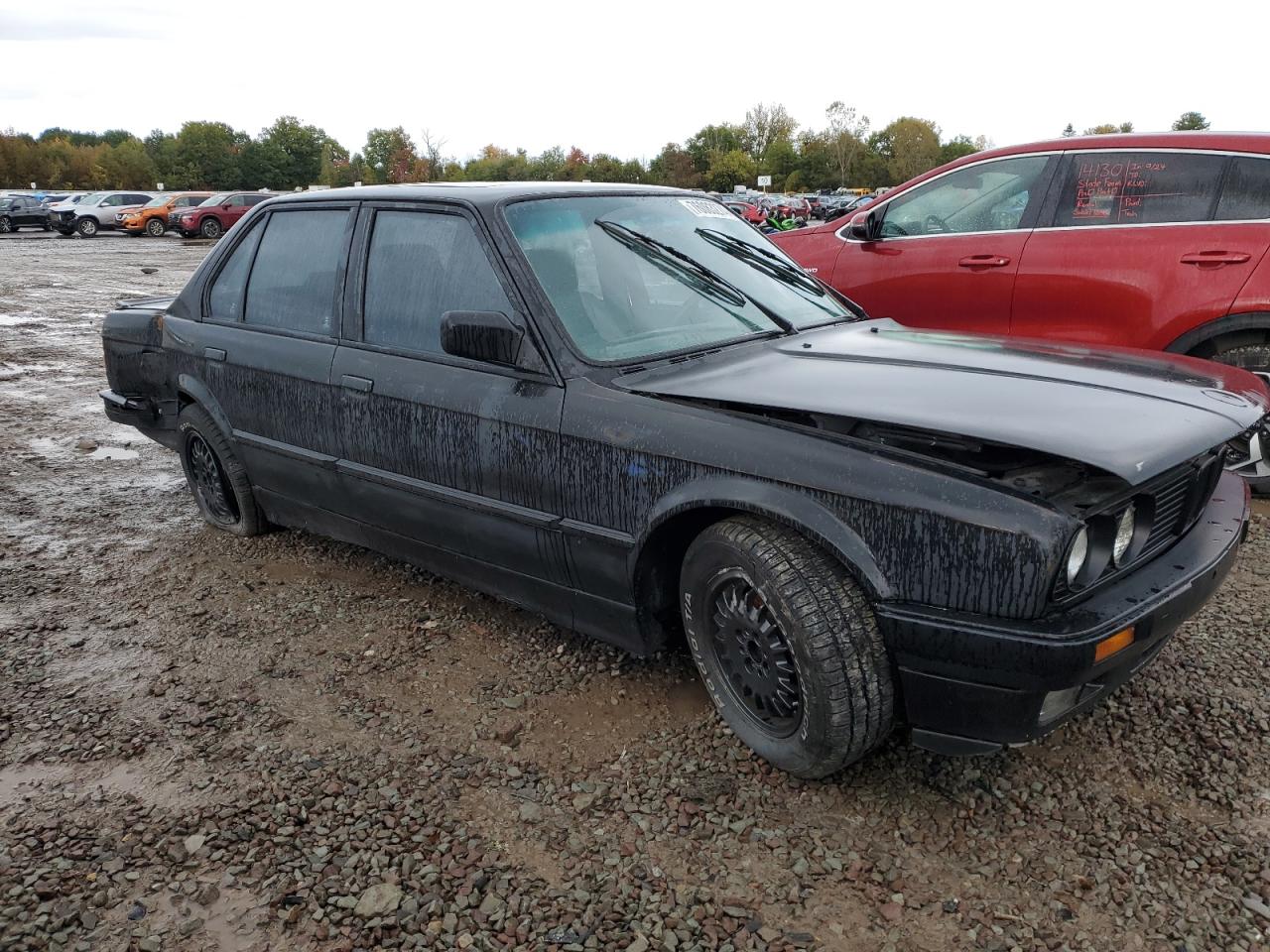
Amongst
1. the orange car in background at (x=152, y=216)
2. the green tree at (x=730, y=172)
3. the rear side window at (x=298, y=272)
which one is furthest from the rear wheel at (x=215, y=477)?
the green tree at (x=730, y=172)

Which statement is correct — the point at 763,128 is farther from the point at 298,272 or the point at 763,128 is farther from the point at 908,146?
the point at 298,272

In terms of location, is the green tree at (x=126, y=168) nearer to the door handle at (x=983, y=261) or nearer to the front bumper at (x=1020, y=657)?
the door handle at (x=983, y=261)

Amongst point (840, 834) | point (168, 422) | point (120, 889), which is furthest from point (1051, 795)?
point (168, 422)

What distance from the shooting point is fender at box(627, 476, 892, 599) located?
2.28 m

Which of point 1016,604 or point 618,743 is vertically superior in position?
point 1016,604

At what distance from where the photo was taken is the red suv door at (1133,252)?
178 inches

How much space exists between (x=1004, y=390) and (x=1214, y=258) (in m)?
2.81

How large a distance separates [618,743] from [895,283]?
12.0 ft

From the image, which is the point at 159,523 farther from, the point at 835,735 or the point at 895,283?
the point at 895,283

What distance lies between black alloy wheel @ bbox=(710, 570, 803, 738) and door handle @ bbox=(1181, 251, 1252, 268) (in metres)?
3.38

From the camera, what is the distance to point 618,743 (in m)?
2.84

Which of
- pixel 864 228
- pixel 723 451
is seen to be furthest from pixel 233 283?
pixel 864 228

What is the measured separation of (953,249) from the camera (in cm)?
527

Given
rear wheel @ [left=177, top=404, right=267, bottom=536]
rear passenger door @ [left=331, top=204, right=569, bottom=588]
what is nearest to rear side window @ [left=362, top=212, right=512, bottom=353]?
rear passenger door @ [left=331, top=204, right=569, bottom=588]
